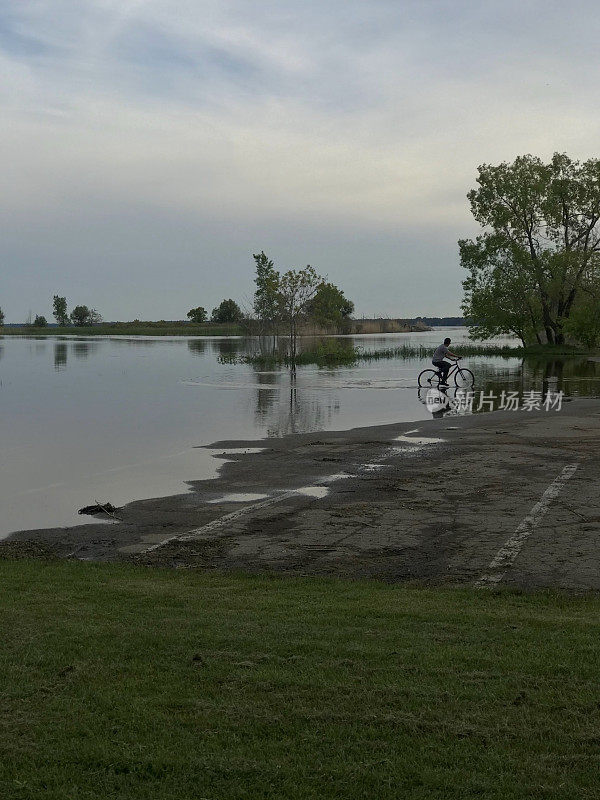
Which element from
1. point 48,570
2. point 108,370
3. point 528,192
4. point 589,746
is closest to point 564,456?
point 48,570

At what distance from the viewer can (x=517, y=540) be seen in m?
9.70

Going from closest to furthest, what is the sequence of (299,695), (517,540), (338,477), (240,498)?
1. (299,695)
2. (517,540)
3. (240,498)
4. (338,477)

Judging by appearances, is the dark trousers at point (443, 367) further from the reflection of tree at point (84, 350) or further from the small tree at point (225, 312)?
the small tree at point (225, 312)

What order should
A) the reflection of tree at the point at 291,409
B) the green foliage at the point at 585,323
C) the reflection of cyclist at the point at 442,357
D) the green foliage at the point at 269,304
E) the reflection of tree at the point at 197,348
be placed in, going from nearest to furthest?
the reflection of tree at the point at 291,409
the reflection of cyclist at the point at 442,357
the green foliage at the point at 269,304
the green foliage at the point at 585,323
the reflection of tree at the point at 197,348

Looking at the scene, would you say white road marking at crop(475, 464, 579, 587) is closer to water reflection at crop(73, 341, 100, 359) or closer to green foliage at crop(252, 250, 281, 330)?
green foliage at crop(252, 250, 281, 330)

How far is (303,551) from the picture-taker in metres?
9.55

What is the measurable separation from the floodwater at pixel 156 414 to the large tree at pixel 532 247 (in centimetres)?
1887

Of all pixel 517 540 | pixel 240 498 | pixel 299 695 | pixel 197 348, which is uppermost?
pixel 197 348

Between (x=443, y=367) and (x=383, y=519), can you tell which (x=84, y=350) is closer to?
(x=443, y=367)

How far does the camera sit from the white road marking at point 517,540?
8297 mm

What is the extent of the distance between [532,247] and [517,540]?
65.9m

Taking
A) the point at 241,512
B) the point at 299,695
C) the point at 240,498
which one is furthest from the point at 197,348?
the point at 299,695

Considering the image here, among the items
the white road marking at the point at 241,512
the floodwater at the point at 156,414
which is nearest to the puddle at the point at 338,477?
the white road marking at the point at 241,512

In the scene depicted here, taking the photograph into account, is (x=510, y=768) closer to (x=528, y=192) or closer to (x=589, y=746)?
(x=589, y=746)
